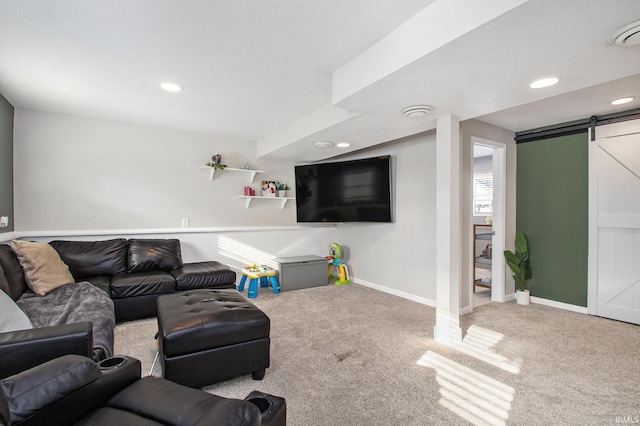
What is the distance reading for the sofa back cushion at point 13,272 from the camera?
2270 mm

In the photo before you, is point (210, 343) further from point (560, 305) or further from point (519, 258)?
point (560, 305)

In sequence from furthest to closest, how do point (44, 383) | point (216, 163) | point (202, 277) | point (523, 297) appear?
1. point (216, 163)
2. point (523, 297)
3. point (202, 277)
4. point (44, 383)

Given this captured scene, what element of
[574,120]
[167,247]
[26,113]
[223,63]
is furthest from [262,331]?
[574,120]

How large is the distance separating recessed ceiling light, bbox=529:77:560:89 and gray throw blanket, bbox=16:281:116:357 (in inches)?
124

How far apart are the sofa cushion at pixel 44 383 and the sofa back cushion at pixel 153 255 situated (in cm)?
273

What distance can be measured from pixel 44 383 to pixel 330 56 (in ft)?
7.66

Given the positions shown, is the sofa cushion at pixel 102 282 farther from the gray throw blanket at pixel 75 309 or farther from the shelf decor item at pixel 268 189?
the shelf decor item at pixel 268 189

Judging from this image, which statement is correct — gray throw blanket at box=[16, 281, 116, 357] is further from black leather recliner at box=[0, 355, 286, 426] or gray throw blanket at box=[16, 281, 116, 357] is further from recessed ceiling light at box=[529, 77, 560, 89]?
recessed ceiling light at box=[529, 77, 560, 89]

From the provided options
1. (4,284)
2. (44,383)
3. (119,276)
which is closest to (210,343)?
(44,383)

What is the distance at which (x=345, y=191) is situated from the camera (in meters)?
4.65

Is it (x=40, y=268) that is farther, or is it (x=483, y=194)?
(x=483, y=194)

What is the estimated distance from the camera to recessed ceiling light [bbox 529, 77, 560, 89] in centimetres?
194

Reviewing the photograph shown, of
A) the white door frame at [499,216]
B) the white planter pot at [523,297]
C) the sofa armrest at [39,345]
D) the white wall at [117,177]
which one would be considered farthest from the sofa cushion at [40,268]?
the white planter pot at [523,297]

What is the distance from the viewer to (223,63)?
2.37 meters
